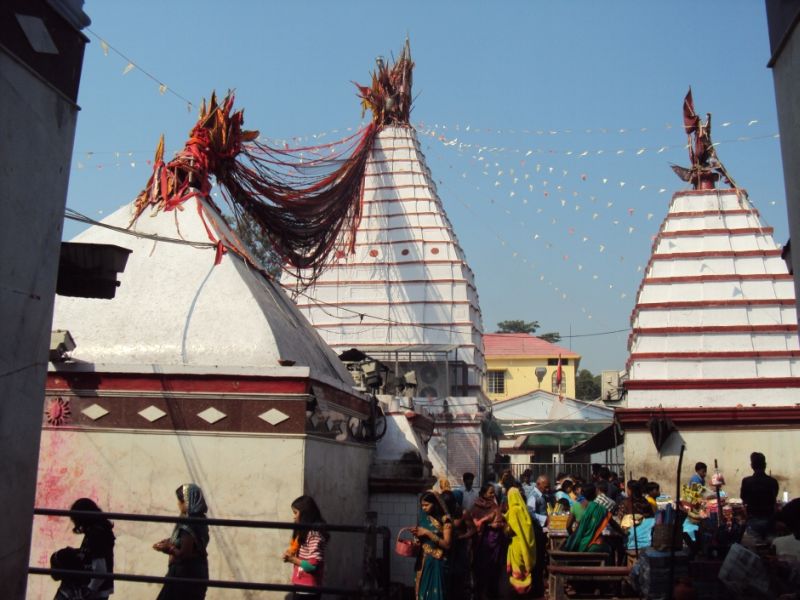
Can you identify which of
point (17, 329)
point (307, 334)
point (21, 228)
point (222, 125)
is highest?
point (222, 125)

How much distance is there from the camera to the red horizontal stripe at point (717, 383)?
1998 centimetres

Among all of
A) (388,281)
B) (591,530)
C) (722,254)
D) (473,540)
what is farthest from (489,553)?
(388,281)

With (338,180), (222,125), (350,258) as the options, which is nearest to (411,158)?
(350,258)

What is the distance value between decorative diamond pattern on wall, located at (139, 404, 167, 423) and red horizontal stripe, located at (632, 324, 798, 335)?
13013 millimetres

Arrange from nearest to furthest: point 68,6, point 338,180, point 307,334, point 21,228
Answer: point 21,228
point 68,6
point 307,334
point 338,180

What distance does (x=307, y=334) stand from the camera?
14.7m

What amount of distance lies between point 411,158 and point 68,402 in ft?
71.0

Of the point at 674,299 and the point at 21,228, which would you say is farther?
the point at 674,299

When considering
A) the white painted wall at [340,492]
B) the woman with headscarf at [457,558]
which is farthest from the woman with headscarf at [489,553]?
the white painted wall at [340,492]

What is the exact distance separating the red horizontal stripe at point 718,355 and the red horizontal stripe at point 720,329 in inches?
20.3

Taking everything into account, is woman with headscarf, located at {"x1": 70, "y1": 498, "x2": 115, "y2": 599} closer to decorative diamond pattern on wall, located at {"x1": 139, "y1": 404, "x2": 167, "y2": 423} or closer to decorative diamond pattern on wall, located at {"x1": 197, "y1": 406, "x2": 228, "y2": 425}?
decorative diamond pattern on wall, located at {"x1": 197, "y1": 406, "x2": 228, "y2": 425}

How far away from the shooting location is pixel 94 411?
37.7 ft

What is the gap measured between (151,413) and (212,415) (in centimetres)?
78

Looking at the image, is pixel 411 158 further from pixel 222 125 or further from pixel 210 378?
pixel 210 378
